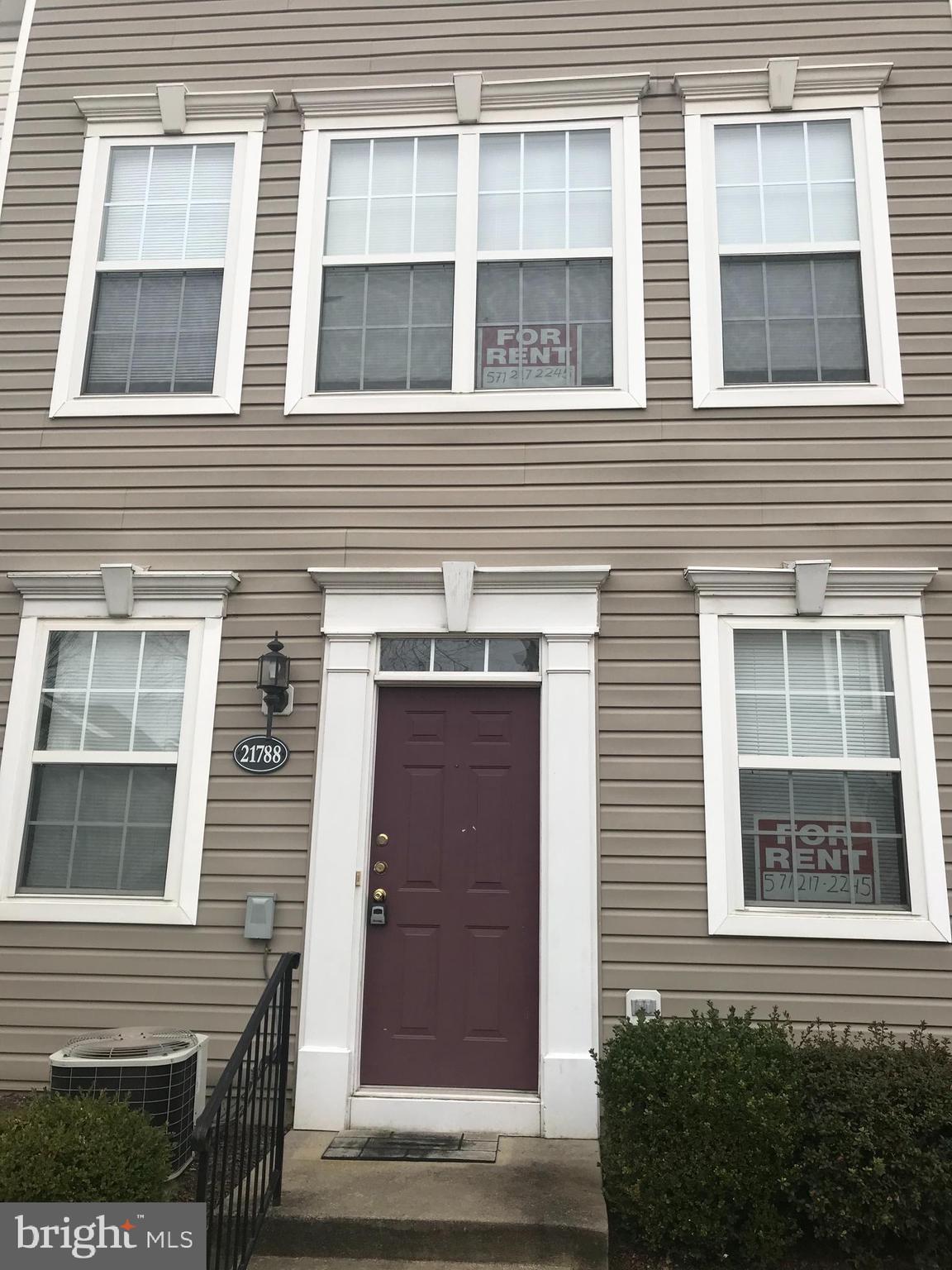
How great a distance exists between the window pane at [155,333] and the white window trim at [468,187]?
57 cm

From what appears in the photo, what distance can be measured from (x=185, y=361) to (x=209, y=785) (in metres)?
2.59

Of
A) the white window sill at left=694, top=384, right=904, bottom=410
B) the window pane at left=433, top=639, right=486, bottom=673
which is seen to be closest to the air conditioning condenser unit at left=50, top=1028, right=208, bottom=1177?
the window pane at left=433, top=639, right=486, bottom=673

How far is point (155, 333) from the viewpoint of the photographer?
621cm

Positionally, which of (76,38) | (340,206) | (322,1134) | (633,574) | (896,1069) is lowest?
(322,1134)

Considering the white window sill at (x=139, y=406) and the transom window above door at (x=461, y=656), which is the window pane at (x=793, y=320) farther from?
the white window sill at (x=139, y=406)

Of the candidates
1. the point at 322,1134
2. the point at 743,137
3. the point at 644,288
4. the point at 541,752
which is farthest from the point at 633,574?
the point at 322,1134

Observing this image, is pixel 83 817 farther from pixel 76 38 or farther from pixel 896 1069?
pixel 76 38

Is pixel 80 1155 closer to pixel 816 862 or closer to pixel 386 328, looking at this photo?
pixel 816 862

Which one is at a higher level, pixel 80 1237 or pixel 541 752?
pixel 541 752

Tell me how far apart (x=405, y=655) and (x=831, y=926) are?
262 cm

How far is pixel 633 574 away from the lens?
18.3ft

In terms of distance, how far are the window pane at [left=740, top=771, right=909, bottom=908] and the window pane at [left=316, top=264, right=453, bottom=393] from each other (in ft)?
9.90

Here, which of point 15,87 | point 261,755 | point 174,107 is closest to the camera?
point 261,755

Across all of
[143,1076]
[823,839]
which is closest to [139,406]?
[143,1076]
